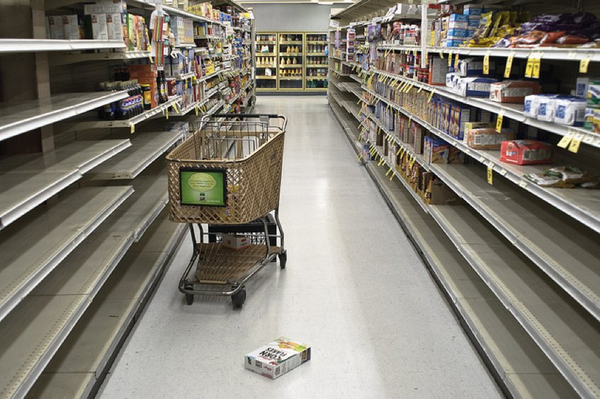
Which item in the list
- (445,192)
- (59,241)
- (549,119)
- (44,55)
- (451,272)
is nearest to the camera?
(549,119)

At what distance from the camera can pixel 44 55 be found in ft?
11.1

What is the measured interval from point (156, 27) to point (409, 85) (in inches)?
88.8

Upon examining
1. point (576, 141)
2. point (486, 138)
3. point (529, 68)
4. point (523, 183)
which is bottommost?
point (523, 183)

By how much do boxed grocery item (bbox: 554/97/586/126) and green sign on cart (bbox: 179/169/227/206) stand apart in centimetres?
191

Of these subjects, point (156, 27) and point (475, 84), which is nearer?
point (475, 84)

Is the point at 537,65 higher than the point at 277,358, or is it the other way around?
the point at 537,65

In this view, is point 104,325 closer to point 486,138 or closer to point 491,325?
point 491,325

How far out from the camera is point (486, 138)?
3619 millimetres

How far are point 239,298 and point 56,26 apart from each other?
204cm

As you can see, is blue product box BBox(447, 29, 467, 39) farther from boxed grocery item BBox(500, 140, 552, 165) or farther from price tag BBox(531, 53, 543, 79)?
price tag BBox(531, 53, 543, 79)

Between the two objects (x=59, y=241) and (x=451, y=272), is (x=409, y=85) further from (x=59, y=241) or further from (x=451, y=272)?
(x=59, y=241)

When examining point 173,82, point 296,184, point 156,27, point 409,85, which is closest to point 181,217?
point 156,27

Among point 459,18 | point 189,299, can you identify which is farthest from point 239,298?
point 459,18

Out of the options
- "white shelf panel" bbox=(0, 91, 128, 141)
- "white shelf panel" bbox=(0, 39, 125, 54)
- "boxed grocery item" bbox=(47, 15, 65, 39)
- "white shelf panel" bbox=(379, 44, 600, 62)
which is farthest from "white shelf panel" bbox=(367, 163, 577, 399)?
"boxed grocery item" bbox=(47, 15, 65, 39)
